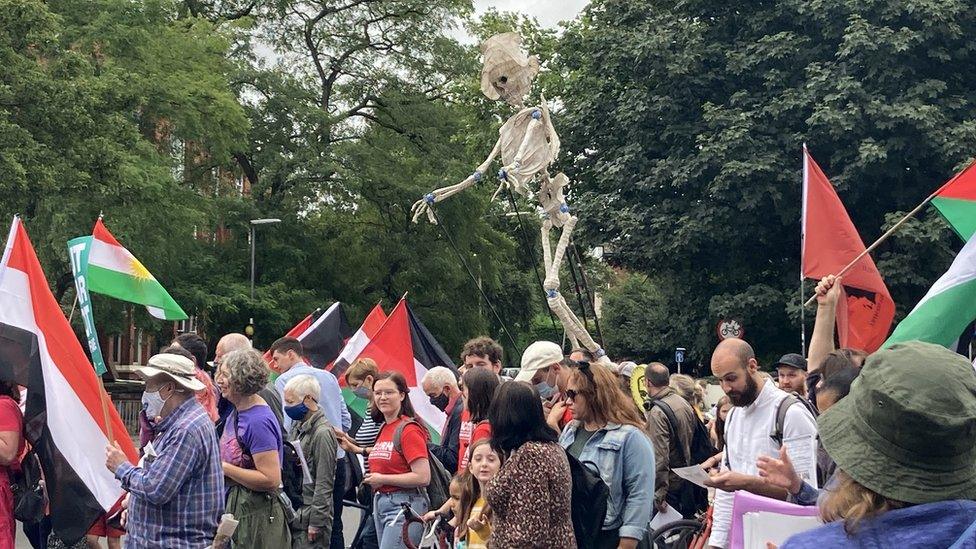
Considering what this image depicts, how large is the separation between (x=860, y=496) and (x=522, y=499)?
2770mm

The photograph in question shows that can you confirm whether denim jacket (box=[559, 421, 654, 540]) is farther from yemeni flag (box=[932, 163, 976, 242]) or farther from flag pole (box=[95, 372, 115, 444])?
yemeni flag (box=[932, 163, 976, 242])

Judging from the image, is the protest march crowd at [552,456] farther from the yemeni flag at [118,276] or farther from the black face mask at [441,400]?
the yemeni flag at [118,276]

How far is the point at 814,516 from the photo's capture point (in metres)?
3.58

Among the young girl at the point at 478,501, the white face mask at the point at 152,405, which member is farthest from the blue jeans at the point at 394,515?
the young girl at the point at 478,501

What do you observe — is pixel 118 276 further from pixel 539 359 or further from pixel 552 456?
pixel 552 456

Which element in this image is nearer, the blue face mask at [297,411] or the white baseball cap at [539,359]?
the white baseball cap at [539,359]

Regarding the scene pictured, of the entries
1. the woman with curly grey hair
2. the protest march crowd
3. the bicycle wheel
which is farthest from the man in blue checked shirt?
the bicycle wheel

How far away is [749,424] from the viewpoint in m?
5.38

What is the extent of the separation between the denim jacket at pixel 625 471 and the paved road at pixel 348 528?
6.54 m

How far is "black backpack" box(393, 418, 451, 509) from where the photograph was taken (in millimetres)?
7312

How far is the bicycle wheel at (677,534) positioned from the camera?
757 centimetres

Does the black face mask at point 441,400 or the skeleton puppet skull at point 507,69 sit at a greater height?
the skeleton puppet skull at point 507,69

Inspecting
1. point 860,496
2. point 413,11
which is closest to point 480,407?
point 860,496

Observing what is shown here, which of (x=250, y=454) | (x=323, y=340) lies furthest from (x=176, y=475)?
(x=323, y=340)
